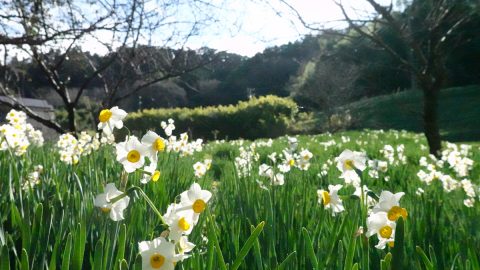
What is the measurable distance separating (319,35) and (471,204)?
4.38 m

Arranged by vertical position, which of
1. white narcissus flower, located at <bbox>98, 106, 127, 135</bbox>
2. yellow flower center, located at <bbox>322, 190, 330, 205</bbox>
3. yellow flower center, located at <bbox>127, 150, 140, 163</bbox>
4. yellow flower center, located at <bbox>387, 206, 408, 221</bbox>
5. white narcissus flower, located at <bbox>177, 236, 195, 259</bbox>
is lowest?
yellow flower center, located at <bbox>322, 190, 330, 205</bbox>

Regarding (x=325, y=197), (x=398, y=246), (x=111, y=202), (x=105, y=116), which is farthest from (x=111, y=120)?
(x=398, y=246)

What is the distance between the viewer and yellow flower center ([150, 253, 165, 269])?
0.90 meters

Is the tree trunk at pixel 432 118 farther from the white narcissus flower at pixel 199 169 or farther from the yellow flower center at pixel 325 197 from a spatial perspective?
the yellow flower center at pixel 325 197

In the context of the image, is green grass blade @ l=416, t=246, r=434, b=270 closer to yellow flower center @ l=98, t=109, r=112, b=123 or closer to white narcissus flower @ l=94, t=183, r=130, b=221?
white narcissus flower @ l=94, t=183, r=130, b=221

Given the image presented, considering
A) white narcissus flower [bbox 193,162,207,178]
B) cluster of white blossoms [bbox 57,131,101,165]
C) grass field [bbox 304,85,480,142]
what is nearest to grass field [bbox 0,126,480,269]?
white narcissus flower [bbox 193,162,207,178]

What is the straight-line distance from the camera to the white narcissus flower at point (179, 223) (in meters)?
0.97

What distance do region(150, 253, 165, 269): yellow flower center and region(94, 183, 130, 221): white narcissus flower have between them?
193mm

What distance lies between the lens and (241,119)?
1953 cm

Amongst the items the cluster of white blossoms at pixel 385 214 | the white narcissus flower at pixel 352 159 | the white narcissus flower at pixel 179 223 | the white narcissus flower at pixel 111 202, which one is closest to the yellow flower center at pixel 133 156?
the white narcissus flower at pixel 111 202

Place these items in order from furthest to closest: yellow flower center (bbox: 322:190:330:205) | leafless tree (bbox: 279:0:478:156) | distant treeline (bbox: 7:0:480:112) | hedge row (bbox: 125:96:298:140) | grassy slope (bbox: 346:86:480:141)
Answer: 1. grassy slope (bbox: 346:86:480:141)
2. hedge row (bbox: 125:96:298:140)
3. distant treeline (bbox: 7:0:480:112)
4. leafless tree (bbox: 279:0:478:156)
5. yellow flower center (bbox: 322:190:330:205)

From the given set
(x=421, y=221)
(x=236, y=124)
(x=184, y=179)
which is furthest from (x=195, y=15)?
(x=236, y=124)

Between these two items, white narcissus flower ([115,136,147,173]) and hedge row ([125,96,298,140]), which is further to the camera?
hedge row ([125,96,298,140])

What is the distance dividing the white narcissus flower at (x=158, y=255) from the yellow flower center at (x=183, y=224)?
7 centimetres
